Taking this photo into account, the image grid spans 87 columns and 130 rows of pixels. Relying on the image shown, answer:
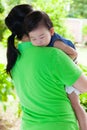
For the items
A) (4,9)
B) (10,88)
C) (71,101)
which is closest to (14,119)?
(10,88)

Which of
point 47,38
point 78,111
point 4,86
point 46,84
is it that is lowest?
point 4,86

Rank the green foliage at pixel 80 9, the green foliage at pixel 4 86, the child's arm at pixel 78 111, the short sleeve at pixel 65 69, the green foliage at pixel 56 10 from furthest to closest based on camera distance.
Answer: the green foliage at pixel 80 9, the green foliage at pixel 56 10, the green foliage at pixel 4 86, the child's arm at pixel 78 111, the short sleeve at pixel 65 69

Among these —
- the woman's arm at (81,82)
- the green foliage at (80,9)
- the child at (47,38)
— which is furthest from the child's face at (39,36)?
the green foliage at (80,9)

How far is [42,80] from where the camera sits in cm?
121

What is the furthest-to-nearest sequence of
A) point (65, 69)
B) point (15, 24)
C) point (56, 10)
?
1. point (56, 10)
2. point (15, 24)
3. point (65, 69)

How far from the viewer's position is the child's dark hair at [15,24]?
4.16ft

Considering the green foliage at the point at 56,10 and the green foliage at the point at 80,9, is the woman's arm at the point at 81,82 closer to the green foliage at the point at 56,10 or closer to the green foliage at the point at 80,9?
the green foliage at the point at 56,10

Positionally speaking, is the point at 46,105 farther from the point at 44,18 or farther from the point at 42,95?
the point at 44,18

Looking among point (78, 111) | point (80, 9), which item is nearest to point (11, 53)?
point (78, 111)

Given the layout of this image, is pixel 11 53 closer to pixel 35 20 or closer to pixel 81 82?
pixel 35 20

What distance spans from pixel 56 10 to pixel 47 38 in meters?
1.69

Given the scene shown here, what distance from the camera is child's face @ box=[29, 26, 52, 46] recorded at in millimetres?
1237

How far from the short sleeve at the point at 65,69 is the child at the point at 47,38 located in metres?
0.08

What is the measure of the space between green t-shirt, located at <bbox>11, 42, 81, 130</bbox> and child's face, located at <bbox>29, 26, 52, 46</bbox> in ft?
0.09
